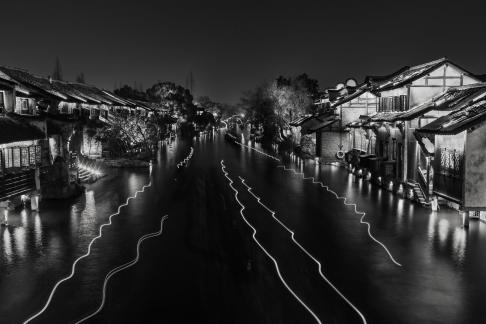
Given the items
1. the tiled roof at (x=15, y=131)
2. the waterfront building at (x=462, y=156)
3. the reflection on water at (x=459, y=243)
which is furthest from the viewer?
the tiled roof at (x=15, y=131)

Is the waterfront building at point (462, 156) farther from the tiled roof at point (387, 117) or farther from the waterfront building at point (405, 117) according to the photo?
the tiled roof at point (387, 117)

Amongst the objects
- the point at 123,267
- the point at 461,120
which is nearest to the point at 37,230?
the point at 123,267

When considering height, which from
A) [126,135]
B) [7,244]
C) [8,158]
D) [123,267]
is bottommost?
[123,267]

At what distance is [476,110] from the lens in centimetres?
2120

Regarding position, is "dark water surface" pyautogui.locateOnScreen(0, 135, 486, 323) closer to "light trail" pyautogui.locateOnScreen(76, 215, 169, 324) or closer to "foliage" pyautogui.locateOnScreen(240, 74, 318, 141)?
"light trail" pyautogui.locateOnScreen(76, 215, 169, 324)

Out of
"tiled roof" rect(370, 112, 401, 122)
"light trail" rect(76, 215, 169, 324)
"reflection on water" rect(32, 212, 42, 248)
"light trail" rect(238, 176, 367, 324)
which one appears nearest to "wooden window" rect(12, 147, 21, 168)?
"reflection on water" rect(32, 212, 42, 248)

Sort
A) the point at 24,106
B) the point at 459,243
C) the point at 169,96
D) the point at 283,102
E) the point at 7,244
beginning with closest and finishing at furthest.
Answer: the point at 7,244 → the point at 459,243 → the point at 24,106 → the point at 283,102 → the point at 169,96

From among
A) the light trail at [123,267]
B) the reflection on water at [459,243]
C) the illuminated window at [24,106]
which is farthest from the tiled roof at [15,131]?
the reflection on water at [459,243]

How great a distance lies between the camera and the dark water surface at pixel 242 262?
10984 mm

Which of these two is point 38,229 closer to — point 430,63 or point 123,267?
point 123,267

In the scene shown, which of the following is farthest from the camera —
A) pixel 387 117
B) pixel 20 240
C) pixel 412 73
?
pixel 412 73

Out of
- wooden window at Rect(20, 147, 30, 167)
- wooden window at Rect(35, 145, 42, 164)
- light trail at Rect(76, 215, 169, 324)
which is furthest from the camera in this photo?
wooden window at Rect(35, 145, 42, 164)

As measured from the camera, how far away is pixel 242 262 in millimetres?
14648

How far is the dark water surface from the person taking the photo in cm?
1098
